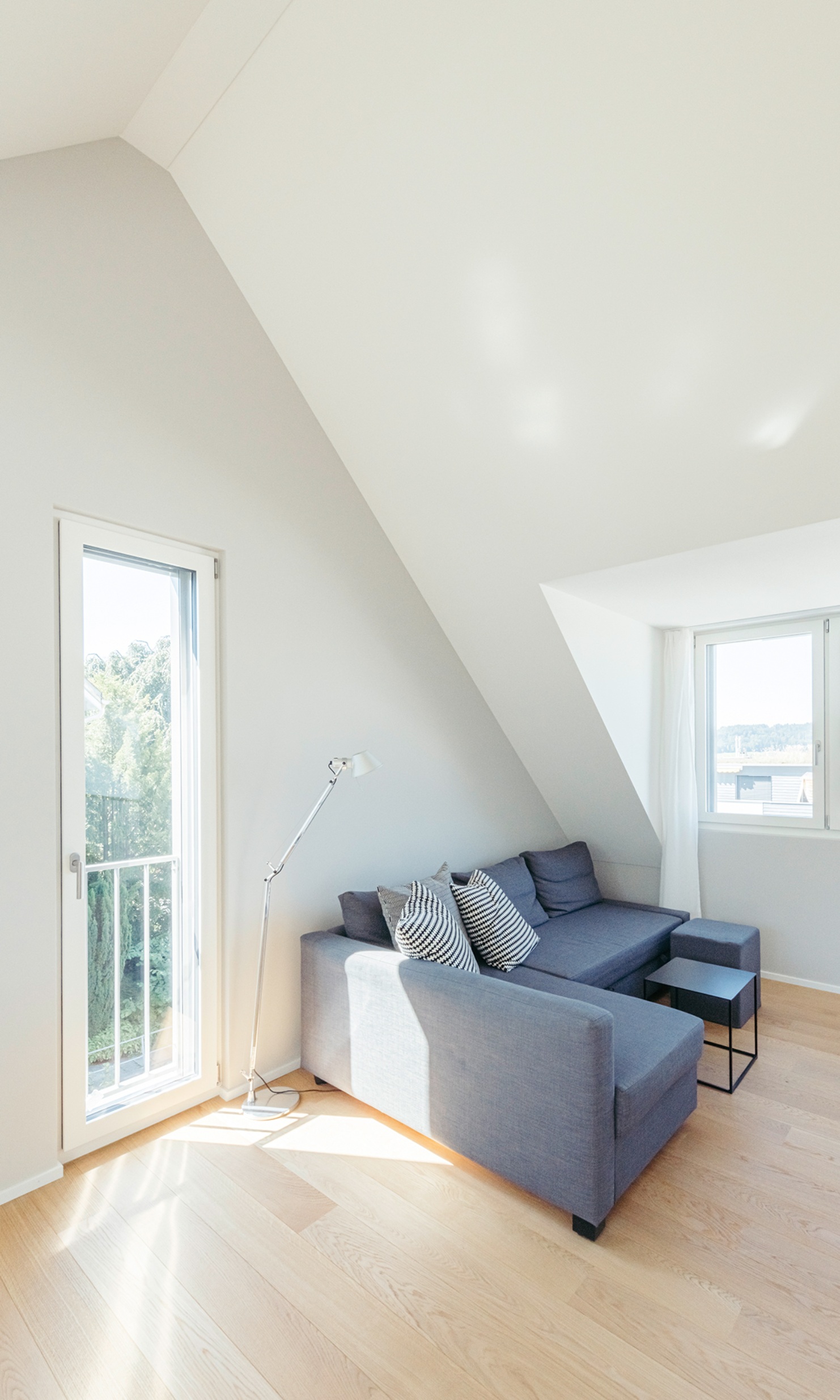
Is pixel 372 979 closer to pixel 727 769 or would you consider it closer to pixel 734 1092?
pixel 734 1092

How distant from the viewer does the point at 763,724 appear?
4.17 metres

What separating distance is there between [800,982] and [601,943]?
4.45 feet

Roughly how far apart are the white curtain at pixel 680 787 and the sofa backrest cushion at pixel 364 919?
2.13 metres

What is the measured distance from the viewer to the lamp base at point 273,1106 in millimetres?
2543

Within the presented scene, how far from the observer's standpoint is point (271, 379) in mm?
2951

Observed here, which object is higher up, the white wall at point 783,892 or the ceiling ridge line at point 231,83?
the ceiling ridge line at point 231,83

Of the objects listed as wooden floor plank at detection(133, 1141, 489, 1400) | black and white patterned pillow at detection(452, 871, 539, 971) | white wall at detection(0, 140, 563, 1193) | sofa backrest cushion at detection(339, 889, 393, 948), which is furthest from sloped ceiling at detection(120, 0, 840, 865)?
wooden floor plank at detection(133, 1141, 489, 1400)

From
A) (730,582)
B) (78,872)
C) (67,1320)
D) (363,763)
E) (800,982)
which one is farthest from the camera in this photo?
(800,982)

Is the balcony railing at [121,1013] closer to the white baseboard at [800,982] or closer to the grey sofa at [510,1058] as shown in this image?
the grey sofa at [510,1058]

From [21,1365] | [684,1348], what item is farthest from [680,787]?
[21,1365]

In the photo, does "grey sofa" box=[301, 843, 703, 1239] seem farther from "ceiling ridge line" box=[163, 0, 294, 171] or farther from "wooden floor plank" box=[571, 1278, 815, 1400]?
"ceiling ridge line" box=[163, 0, 294, 171]

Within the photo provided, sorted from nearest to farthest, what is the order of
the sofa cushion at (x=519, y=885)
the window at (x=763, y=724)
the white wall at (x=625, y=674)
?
the white wall at (x=625, y=674), the sofa cushion at (x=519, y=885), the window at (x=763, y=724)

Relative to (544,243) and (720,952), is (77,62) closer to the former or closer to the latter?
(544,243)

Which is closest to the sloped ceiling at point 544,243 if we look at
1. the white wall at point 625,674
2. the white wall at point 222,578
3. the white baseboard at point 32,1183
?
the white wall at point 222,578
